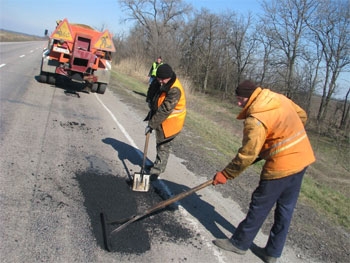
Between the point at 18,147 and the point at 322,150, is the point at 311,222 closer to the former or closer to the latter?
the point at 18,147

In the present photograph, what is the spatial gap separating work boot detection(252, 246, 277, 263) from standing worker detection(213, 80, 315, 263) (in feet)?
0.04

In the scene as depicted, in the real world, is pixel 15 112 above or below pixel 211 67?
below

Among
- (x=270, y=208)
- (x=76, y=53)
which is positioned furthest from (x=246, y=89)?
(x=76, y=53)

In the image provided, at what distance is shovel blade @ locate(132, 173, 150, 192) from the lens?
17.0 ft

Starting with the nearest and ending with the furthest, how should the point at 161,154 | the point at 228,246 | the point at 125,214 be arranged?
the point at 228,246 → the point at 125,214 → the point at 161,154

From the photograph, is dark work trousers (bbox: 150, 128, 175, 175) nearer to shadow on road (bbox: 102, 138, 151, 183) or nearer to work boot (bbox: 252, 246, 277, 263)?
shadow on road (bbox: 102, 138, 151, 183)

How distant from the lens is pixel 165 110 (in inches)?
217

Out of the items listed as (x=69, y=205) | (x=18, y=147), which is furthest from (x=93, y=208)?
(x=18, y=147)

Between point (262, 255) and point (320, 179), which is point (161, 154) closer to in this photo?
point (262, 255)

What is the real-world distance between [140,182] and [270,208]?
79.4 inches

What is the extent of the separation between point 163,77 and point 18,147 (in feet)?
8.82

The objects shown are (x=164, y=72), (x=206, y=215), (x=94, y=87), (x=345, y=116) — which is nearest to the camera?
(x=206, y=215)

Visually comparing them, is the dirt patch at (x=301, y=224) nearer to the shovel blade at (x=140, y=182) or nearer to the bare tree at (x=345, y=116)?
the shovel blade at (x=140, y=182)

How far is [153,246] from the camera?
12.6ft
